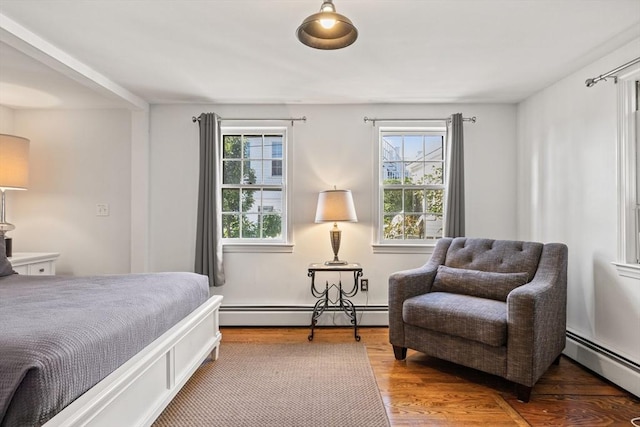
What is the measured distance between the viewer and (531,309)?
2.14 metres

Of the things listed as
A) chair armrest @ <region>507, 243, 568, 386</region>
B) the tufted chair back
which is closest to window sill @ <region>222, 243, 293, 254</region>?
the tufted chair back

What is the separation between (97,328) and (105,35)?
183 cm

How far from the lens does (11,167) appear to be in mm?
3102

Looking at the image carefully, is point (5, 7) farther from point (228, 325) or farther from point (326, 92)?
point (228, 325)

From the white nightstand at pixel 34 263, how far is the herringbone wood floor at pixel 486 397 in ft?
9.04

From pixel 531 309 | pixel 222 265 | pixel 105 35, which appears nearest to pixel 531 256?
pixel 531 309

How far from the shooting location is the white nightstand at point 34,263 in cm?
299

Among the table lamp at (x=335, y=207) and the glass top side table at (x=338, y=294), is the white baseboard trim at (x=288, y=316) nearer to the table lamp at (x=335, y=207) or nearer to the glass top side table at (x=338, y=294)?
the glass top side table at (x=338, y=294)

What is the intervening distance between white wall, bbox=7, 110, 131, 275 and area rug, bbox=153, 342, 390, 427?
1732mm

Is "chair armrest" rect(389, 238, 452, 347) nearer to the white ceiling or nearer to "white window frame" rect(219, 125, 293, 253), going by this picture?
"white window frame" rect(219, 125, 293, 253)

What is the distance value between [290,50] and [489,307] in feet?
7.11

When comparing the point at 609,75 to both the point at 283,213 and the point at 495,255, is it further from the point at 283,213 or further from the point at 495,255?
the point at 283,213

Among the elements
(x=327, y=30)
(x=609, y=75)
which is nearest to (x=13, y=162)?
(x=327, y=30)

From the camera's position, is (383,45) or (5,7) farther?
(383,45)
